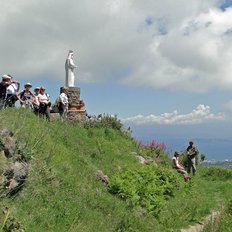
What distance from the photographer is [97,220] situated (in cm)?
1083

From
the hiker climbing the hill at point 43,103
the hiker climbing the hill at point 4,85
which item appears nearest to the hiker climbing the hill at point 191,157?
the hiker climbing the hill at point 43,103

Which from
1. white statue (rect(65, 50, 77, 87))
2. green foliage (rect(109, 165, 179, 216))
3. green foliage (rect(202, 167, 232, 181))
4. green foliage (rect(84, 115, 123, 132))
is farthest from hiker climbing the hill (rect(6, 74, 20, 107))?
green foliage (rect(202, 167, 232, 181))

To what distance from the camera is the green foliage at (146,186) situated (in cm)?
1340

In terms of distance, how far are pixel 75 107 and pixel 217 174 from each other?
8.74 m

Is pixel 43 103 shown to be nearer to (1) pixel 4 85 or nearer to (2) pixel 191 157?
(1) pixel 4 85

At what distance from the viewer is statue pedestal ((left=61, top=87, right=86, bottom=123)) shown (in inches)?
934

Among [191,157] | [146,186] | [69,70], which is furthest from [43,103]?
[191,157]

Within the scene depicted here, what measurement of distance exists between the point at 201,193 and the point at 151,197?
203 inches

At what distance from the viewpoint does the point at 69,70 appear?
26.4 meters

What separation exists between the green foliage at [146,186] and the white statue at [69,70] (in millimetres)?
10104

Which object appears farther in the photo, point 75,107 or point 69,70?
point 69,70

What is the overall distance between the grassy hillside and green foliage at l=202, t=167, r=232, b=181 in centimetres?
404

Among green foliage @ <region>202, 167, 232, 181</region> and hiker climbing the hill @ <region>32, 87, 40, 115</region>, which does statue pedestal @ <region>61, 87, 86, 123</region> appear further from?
green foliage @ <region>202, 167, 232, 181</region>

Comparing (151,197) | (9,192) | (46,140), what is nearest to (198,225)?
(151,197)
